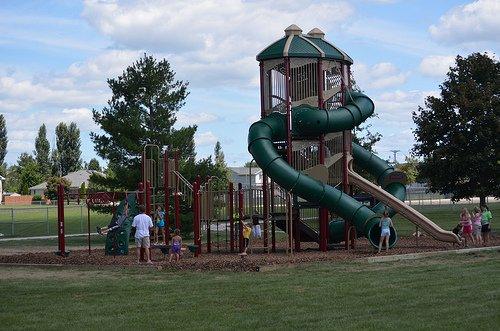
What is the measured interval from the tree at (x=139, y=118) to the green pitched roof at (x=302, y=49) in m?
12.1

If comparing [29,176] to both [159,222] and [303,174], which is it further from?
[303,174]

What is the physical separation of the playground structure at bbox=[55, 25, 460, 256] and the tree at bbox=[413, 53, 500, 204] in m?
16.6

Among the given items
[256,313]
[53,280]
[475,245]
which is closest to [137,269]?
[53,280]

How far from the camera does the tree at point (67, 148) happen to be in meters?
144

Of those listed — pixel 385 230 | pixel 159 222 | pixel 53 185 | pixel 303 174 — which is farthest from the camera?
pixel 53 185

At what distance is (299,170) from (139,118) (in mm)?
13972

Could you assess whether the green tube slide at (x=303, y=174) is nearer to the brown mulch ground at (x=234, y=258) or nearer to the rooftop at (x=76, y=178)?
the brown mulch ground at (x=234, y=258)

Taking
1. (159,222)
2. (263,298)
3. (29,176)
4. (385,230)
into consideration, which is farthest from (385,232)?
(29,176)

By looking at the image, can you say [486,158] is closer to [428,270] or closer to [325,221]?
[325,221]

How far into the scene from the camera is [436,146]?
1876 inches

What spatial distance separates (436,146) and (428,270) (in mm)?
27510

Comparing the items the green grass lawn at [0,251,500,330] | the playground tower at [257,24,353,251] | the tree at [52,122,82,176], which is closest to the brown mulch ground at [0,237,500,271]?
the green grass lawn at [0,251,500,330]

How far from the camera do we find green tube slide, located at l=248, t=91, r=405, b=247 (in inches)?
1061

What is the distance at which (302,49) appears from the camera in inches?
1109
